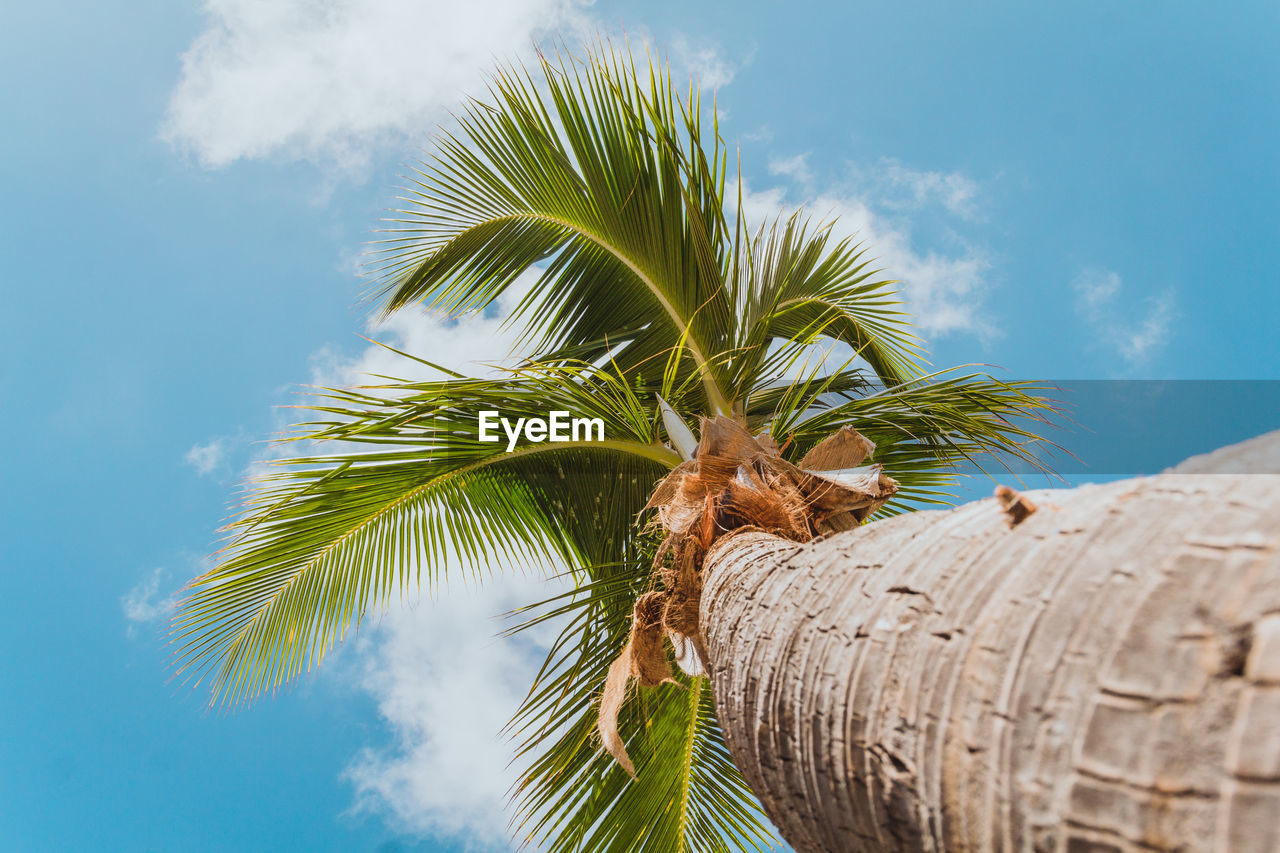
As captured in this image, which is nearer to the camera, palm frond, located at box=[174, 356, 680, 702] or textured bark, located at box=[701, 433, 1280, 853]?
textured bark, located at box=[701, 433, 1280, 853]

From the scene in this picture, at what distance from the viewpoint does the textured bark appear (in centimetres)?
51

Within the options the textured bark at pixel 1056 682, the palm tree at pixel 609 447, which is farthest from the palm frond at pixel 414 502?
the textured bark at pixel 1056 682

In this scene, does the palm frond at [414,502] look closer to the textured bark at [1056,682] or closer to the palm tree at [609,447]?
the palm tree at [609,447]

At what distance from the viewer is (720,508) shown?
2.22 meters

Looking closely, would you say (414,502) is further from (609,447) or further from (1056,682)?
(1056,682)

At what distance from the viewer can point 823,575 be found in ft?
3.90

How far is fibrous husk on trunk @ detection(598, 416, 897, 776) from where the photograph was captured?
7.14ft

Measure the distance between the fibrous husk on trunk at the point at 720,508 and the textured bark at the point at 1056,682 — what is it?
1.11 m

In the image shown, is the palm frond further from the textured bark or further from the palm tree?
the textured bark

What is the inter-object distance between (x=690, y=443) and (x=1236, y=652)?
93.7 inches

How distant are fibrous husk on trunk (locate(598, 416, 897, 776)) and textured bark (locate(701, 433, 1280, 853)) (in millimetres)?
1114

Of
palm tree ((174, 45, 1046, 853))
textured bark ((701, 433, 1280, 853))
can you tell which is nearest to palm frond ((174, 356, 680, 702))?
palm tree ((174, 45, 1046, 853))

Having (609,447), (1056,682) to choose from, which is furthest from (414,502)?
(1056,682)

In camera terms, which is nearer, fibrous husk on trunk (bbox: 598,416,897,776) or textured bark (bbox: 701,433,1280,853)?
textured bark (bbox: 701,433,1280,853)
